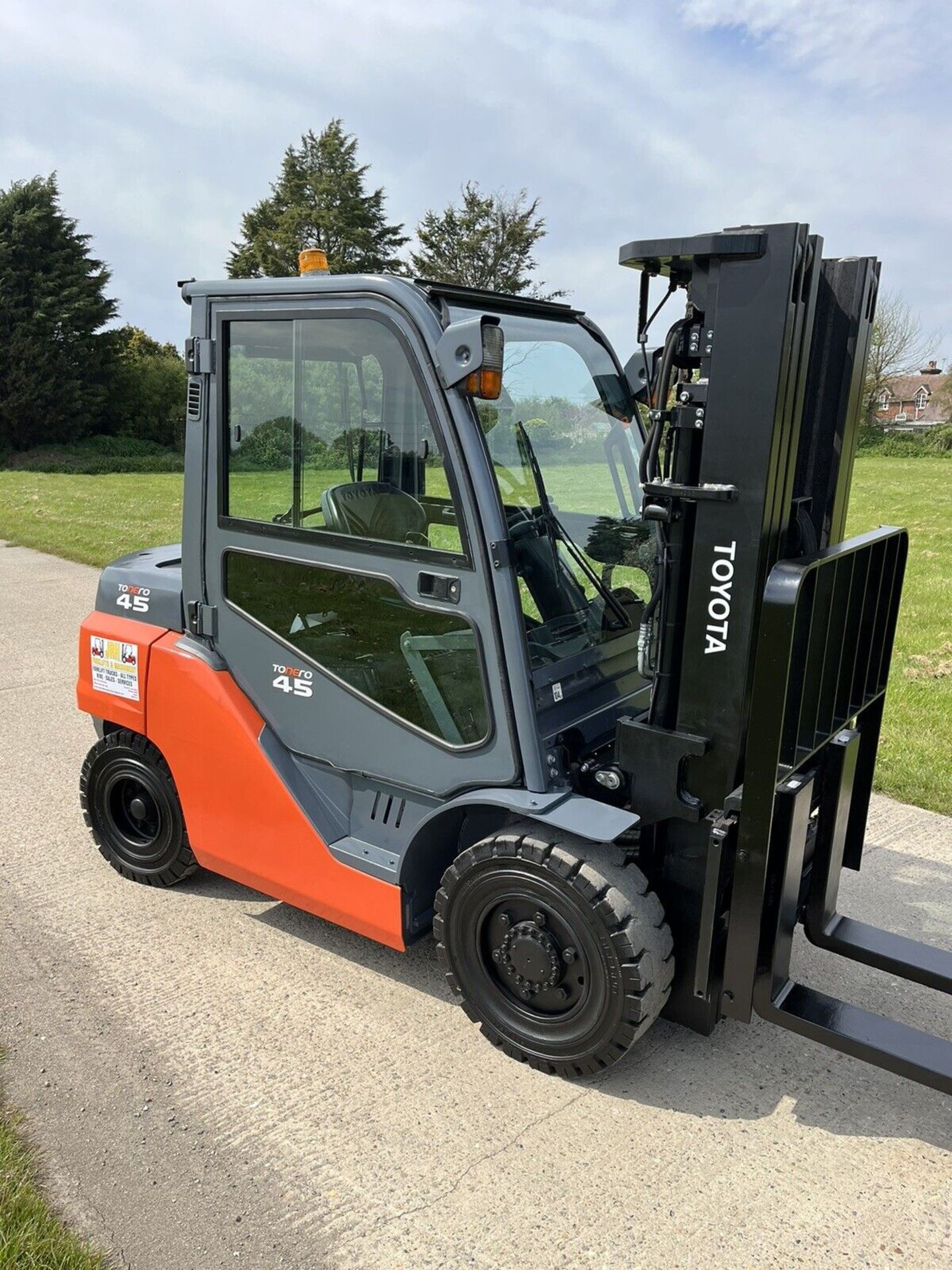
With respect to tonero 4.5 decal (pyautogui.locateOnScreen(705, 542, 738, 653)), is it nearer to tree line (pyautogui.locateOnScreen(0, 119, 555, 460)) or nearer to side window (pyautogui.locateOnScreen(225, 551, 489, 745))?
side window (pyautogui.locateOnScreen(225, 551, 489, 745))

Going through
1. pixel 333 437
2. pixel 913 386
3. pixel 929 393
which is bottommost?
pixel 333 437

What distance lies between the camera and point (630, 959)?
9.33ft

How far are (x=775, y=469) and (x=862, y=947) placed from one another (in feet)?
5.46

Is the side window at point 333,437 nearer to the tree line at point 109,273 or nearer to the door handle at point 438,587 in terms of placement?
the door handle at point 438,587

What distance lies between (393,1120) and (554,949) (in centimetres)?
71

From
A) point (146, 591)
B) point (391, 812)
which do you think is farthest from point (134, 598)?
point (391, 812)

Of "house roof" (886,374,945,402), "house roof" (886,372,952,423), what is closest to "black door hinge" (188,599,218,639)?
"house roof" (886,372,952,423)

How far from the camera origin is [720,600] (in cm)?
280

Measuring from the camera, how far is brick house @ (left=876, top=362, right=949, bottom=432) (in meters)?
48.4

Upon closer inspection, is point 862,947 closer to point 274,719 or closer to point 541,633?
point 541,633

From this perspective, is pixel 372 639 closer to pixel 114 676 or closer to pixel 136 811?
pixel 114 676

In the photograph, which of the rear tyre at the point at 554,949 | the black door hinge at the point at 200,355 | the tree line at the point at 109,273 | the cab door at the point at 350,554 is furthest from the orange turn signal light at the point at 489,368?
the tree line at the point at 109,273

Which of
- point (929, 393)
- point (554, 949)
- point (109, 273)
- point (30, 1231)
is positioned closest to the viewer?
point (30, 1231)

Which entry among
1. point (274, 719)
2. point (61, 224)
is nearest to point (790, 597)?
point (274, 719)
